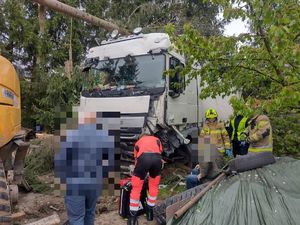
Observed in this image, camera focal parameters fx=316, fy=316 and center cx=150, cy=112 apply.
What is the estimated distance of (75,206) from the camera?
3.04m

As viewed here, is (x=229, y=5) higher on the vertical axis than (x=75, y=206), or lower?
higher

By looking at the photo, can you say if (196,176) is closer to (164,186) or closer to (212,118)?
(212,118)

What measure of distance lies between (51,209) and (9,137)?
4.84 ft

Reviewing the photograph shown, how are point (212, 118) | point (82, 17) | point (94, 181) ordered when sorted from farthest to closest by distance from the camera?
point (82, 17)
point (212, 118)
point (94, 181)

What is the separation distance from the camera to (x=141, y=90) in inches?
246

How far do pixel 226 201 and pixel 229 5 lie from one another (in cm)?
241

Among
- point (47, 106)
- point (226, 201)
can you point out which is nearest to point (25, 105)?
point (47, 106)

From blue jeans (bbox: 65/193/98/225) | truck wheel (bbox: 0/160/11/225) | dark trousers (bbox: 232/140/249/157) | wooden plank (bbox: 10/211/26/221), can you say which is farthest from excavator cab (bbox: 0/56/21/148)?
dark trousers (bbox: 232/140/249/157)

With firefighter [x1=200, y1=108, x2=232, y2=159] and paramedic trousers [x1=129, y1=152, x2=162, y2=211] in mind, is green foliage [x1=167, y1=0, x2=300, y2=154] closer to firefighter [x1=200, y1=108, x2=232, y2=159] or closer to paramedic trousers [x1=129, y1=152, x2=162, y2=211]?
firefighter [x1=200, y1=108, x2=232, y2=159]

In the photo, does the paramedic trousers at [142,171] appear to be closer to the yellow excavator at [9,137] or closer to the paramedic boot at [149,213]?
the paramedic boot at [149,213]

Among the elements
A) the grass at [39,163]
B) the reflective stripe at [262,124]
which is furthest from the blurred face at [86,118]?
the grass at [39,163]

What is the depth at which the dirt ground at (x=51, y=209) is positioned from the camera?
15.2 feet

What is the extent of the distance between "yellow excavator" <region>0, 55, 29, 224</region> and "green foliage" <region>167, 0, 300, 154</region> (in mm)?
2406

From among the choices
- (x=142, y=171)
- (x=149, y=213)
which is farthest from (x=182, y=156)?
(x=142, y=171)
